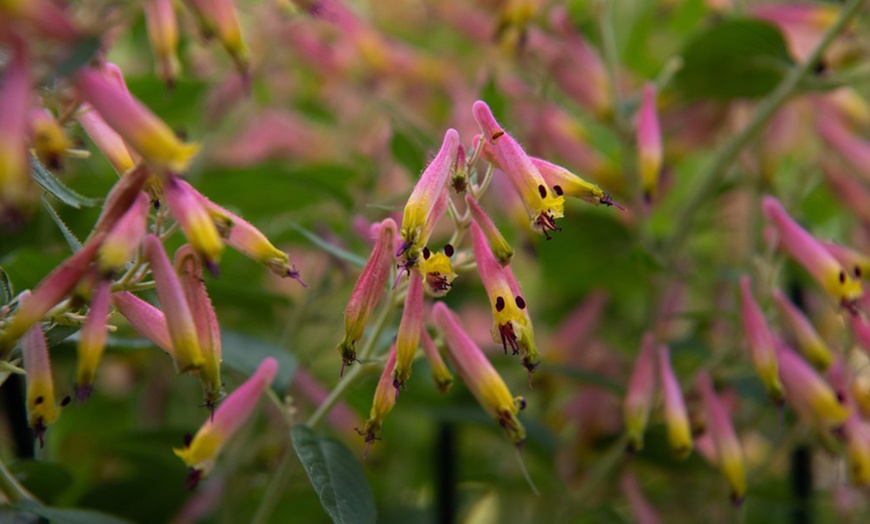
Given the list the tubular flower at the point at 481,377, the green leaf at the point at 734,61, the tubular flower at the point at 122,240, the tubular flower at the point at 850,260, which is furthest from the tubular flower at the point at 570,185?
the green leaf at the point at 734,61

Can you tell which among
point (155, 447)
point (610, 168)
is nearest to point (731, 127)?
point (610, 168)

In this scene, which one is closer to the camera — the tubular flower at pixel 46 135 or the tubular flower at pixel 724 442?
the tubular flower at pixel 46 135

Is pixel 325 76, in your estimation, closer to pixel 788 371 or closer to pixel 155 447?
pixel 155 447

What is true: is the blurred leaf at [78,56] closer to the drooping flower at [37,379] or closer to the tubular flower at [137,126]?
the tubular flower at [137,126]

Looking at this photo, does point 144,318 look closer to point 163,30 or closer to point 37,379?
point 37,379

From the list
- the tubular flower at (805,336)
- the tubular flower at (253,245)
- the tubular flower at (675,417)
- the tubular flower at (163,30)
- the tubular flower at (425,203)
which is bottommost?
the tubular flower at (253,245)

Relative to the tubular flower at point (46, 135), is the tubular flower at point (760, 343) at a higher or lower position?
higher
